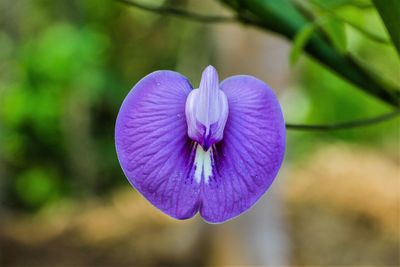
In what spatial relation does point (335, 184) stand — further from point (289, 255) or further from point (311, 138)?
point (289, 255)

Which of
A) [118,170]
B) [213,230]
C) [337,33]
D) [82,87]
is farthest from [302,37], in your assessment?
[118,170]

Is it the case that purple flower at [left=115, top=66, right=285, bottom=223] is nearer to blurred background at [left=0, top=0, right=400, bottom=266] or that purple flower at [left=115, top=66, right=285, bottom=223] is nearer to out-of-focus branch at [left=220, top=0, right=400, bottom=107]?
out-of-focus branch at [left=220, top=0, right=400, bottom=107]

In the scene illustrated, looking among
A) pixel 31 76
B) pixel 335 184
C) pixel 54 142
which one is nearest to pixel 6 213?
pixel 54 142

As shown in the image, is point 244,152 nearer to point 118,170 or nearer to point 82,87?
point 82,87

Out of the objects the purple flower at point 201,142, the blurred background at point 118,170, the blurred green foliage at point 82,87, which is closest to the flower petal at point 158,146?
the purple flower at point 201,142

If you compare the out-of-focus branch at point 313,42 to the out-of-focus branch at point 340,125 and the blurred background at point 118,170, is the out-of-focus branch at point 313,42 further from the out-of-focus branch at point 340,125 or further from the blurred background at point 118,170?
the blurred background at point 118,170

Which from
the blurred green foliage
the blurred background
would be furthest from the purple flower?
the blurred green foliage

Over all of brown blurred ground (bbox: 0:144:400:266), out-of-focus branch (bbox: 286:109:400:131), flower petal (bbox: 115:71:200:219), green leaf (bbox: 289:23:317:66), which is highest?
green leaf (bbox: 289:23:317:66)
